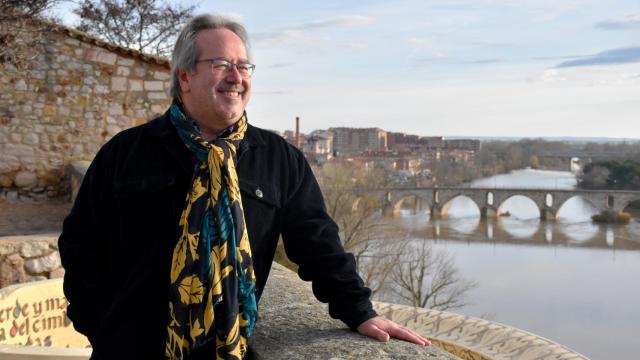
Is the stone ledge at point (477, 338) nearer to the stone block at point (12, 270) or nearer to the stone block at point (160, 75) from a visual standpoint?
the stone block at point (12, 270)

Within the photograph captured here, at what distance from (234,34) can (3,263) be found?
121 inches

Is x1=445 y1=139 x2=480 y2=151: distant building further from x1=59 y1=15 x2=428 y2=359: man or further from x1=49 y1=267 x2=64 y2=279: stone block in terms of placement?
x1=59 y1=15 x2=428 y2=359: man

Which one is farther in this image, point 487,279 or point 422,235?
point 422,235

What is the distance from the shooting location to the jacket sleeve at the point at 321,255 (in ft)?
4.64

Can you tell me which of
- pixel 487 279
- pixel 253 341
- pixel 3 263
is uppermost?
pixel 253 341

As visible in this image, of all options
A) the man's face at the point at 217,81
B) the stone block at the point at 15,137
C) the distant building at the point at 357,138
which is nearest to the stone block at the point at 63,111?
the stone block at the point at 15,137

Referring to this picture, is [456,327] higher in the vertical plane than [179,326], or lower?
lower

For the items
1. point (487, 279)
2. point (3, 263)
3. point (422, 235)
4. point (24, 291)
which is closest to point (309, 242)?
point (24, 291)

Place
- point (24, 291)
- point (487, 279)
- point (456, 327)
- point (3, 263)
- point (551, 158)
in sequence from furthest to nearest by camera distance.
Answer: point (551, 158) → point (487, 279) → point (3, 263) → point (24, 291) → point (456, 327)

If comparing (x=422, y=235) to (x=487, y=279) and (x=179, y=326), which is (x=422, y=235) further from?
(x=179, y=326)

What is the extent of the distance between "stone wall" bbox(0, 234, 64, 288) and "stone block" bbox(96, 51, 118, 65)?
2.86 meters

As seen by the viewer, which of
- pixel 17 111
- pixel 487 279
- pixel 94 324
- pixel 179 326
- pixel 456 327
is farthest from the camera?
pixel 487 279

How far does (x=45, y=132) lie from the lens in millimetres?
6590

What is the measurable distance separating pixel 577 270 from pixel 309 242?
35525 millimetres
